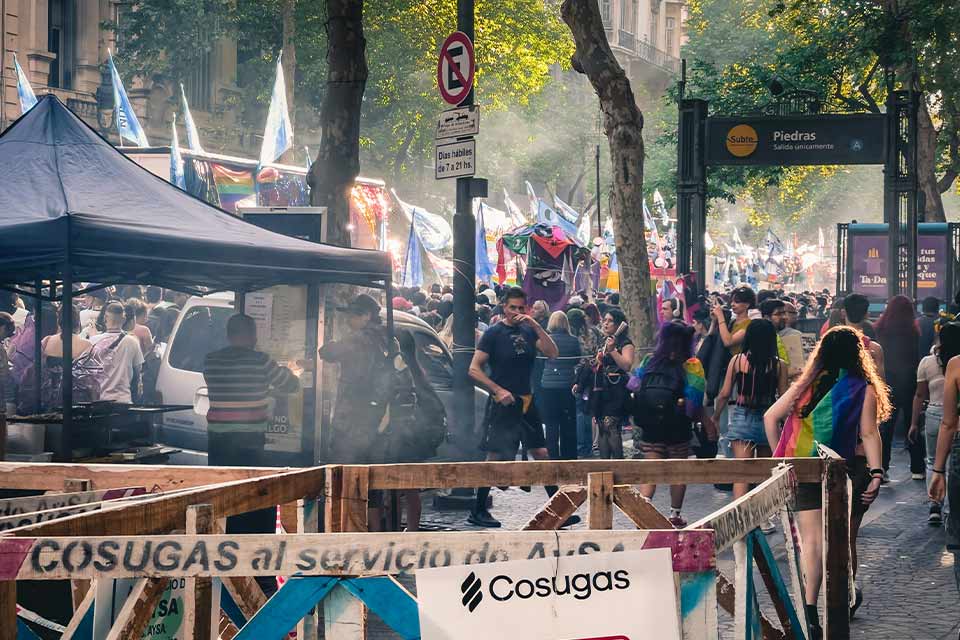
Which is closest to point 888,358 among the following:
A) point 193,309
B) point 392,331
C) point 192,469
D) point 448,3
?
point 392,331

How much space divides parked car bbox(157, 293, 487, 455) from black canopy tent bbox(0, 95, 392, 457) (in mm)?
1530

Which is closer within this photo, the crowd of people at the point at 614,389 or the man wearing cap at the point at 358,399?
the crowd of people at the point at 614,389

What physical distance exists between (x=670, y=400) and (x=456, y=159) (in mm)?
3648

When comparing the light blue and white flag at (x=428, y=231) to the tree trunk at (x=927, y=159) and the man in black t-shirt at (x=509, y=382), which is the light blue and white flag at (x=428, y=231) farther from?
the man in black t-shirt at (x=509, y=382)

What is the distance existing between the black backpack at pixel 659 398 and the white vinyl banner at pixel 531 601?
281 inches

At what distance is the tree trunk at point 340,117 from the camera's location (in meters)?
13.4

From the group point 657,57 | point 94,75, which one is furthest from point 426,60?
point 657,57

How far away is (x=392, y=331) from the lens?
11.0 meters

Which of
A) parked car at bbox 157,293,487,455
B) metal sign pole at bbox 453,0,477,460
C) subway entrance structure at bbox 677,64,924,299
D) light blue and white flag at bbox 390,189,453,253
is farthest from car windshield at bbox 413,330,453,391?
light blue and white flag at bbox 390,189,453,253

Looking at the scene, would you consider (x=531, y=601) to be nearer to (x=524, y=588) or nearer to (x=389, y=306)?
(x=524, y=588)

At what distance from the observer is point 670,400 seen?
32.8 feet

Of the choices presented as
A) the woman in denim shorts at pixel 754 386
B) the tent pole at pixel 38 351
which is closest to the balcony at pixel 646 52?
the tent pole at pixel 38 351

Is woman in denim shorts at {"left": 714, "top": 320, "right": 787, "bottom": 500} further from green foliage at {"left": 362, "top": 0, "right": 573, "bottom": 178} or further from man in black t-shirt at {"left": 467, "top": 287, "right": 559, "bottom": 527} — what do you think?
green foliage at {"left": 362, "top": 0, "right": 573, "bottom": 178}

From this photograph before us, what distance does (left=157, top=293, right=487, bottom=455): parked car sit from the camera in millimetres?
12156
